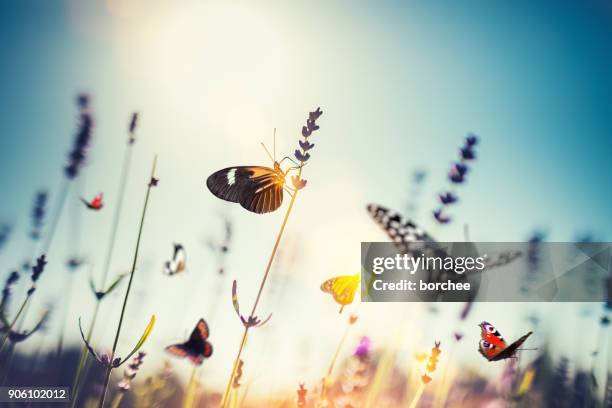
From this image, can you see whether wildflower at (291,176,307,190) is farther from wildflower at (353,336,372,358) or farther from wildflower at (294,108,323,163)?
wildflower at (353,336,372,358)

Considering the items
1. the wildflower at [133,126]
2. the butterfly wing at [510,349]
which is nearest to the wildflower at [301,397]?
the butterfly wing at [510,349]

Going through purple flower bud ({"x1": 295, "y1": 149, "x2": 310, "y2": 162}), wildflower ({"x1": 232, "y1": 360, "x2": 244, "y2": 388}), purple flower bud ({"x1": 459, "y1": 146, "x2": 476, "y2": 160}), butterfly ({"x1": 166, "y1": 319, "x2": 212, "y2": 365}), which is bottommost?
wildflower ({"x1": 232, "y1": 360, "x2": 244, "y2": 388})

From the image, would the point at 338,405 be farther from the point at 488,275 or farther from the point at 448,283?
the point at 488,275

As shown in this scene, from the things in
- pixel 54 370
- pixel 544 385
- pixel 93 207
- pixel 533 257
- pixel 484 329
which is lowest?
pixel 54 370

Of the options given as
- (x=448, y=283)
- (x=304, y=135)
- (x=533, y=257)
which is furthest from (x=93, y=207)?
(x=533, y=257)

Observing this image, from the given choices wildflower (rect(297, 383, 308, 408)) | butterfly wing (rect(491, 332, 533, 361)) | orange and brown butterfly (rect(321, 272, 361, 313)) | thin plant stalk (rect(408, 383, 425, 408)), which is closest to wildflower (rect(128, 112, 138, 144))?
orange and brown butterfly (rect(321, 272, 361, 313))

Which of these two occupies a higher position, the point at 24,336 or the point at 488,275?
the point at 488,275

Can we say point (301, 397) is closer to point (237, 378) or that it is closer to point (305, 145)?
point (237, 378)
